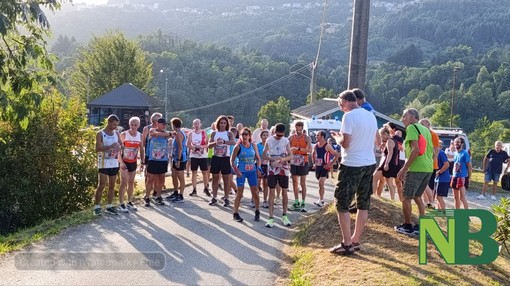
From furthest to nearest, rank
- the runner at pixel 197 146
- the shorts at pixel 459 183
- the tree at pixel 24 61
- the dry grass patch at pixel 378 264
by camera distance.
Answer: the runner at pixel 197 146, the shorts at pixel 459 183, the tree at pixel 24 61, the dry grass patch at pixel 378 264

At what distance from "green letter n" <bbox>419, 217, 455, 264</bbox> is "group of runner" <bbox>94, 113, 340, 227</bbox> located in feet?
11.9

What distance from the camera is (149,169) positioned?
11.0 metres

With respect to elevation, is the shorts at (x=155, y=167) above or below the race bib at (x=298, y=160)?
below

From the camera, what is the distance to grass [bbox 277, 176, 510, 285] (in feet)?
19.1

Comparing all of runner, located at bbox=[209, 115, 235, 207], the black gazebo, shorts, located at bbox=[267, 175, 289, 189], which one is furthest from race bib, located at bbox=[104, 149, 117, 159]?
the black gazebo

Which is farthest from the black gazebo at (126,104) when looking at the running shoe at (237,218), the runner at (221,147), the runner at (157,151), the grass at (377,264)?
the grass at (377,264)

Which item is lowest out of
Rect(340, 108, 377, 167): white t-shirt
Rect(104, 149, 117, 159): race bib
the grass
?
the grass

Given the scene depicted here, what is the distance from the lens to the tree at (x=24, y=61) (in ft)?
30.3

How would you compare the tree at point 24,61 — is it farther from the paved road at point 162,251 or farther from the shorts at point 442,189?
the shorts at point 442,189

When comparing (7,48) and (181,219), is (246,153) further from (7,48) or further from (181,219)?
(7,48)

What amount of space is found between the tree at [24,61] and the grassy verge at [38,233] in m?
2.01

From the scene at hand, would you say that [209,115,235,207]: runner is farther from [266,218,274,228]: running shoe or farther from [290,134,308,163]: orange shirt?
[266,218,274,228]: running shoe

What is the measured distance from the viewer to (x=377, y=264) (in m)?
6.29

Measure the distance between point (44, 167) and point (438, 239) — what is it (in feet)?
27.8
